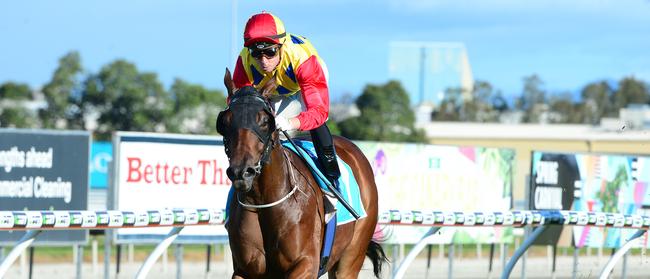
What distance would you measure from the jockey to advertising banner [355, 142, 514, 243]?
6.03 metres

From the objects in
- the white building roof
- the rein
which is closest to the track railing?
the rein

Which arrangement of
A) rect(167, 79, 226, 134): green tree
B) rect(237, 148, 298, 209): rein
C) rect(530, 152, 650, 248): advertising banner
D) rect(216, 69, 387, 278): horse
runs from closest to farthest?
rect(216, 69, 387, 278): horse → rect(237, 148, 298, 209): rein → rect(530, 152, 650, 248): advertising banner → rect(167, 79, 226, 134): green tree

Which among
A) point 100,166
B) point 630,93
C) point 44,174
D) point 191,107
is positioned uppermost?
point 630,93

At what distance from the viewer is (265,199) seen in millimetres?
5543

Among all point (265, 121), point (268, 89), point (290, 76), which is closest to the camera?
point (265, 121)

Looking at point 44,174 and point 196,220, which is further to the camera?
point 44,174

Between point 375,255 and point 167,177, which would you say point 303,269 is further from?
point 167,177

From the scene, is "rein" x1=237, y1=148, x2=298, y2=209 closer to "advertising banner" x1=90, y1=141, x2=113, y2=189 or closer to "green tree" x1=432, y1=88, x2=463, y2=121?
"advertising banner" x1=90, y1=141, x2=113, y2=189

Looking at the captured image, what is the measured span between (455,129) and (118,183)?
4022 cm

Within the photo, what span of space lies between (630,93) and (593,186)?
5760cm

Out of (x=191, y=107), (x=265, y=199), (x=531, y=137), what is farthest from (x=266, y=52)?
(x=531, y=137)

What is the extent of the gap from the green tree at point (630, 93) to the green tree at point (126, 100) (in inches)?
1488

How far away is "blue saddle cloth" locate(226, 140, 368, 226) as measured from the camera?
20.3 ft

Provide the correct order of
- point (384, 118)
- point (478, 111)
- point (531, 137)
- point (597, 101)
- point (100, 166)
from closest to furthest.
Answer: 1. point (100, 166)
2. point (384, 118)
3. point (531, 137)
4. point (478, 111)
5. point (597, 101)
